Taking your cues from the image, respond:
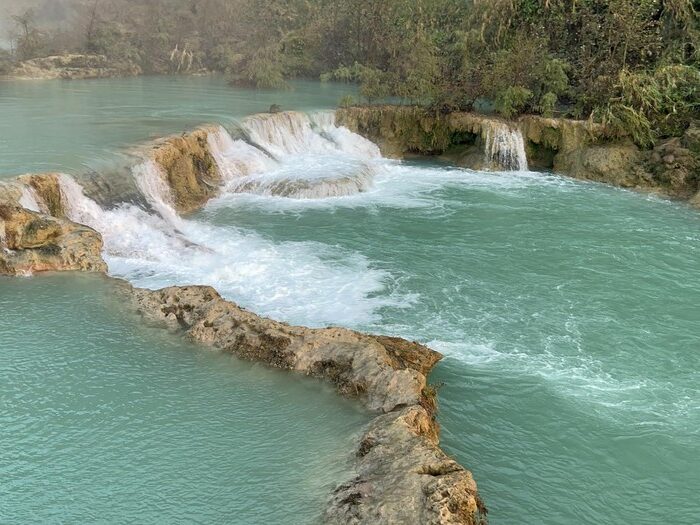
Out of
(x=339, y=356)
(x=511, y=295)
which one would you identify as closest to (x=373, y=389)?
(x=339, y=356)

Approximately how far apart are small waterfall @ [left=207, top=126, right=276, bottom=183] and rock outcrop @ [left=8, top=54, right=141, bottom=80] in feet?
73.9

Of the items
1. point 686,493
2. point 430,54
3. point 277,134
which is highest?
point 430,54

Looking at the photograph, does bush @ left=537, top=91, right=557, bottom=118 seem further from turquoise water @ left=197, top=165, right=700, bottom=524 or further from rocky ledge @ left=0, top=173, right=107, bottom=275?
rocky ledge @ left=0, top=173, right=107, bottom=275

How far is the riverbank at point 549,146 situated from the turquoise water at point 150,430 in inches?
579

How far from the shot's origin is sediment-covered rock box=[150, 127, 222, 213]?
15.7 metres

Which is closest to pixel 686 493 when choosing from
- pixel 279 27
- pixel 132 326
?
pixel 132 326

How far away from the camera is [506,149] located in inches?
828

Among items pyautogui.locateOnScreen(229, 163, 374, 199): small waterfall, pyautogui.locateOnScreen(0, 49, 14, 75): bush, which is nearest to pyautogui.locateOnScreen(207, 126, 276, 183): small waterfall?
pyautogui.locateOnScreen(229, 163, 374, 199): small waterfall

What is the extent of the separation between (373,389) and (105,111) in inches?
756

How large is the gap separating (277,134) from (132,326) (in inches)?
536

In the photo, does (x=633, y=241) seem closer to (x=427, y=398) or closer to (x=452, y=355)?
(x=452, y=355)

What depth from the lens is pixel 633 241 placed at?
1420 cm

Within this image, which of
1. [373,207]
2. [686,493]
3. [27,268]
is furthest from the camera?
[373,207]

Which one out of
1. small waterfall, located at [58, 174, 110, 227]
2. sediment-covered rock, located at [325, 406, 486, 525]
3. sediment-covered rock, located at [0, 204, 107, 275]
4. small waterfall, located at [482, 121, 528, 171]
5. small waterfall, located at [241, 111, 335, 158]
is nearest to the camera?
sediment-covered rock, located at [325, 406, 486, 525]
